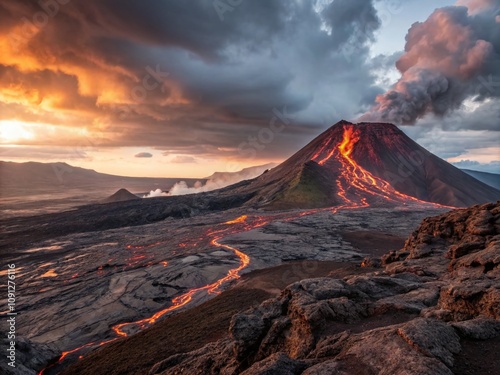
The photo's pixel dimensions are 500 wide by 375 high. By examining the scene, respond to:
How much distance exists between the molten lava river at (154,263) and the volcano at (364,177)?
17.7 metres

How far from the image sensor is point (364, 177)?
131m

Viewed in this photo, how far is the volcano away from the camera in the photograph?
107 meters

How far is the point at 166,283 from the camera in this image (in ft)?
122

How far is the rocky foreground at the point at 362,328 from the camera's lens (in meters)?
9.05

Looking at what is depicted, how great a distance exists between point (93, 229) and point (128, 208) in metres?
18.0

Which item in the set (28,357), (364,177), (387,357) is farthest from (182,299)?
(364,177)

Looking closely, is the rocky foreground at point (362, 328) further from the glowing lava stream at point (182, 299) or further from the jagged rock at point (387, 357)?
the glowing lava stream at point (182, 299)

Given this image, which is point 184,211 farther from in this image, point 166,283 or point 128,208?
point 166,283

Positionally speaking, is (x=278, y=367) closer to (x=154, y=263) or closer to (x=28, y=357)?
(x=28, y=357)

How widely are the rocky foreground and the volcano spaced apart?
81.1 metres

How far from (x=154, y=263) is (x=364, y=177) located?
108 metres

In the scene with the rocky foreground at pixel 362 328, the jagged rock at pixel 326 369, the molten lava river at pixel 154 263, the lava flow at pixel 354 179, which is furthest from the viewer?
the lava flow at pixel 354 179

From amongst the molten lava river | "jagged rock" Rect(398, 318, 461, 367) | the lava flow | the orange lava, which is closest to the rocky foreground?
"jagged rock" Rect(398, 318, 461, 367)

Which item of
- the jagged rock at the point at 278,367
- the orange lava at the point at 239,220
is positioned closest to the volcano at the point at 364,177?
the orange lava at the point at 239,220
